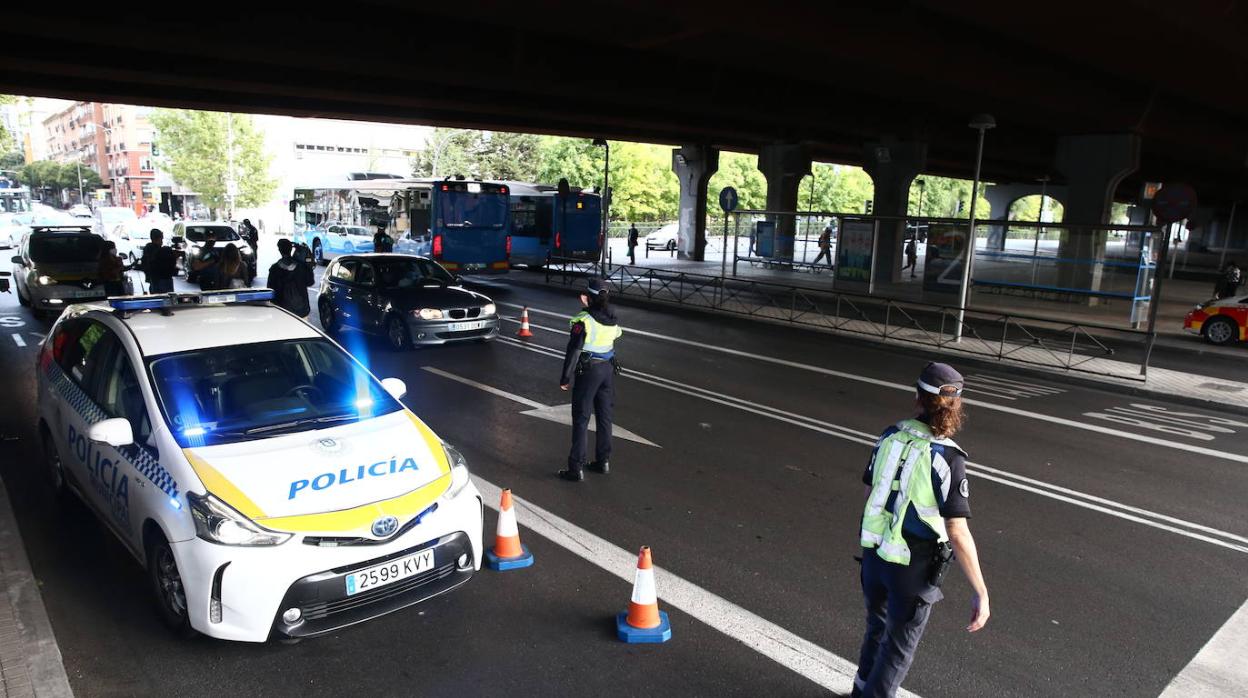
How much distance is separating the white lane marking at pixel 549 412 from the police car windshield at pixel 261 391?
3.04m

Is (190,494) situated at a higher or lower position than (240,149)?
lower

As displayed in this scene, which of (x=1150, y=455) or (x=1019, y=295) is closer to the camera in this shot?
(x=1150, y=455)

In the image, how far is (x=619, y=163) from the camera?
199ft

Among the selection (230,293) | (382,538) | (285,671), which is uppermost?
(230,293)

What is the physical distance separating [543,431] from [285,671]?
4980 mm

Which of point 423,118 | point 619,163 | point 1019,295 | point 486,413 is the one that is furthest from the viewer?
point 619,163

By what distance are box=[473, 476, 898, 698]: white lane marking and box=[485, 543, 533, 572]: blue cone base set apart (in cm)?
43

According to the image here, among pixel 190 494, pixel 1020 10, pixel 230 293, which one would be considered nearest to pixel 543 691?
pixel 190 494

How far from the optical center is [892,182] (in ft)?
95.1

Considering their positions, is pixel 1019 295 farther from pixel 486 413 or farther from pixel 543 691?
pixel 543 691

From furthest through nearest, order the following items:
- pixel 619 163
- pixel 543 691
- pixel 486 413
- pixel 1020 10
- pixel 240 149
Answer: pixel 619 163 < pixel 240 149 < pixel 1020 10 < pixel 486 413 < pixel 543 691

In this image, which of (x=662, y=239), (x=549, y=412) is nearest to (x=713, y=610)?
(x=549, y=412)

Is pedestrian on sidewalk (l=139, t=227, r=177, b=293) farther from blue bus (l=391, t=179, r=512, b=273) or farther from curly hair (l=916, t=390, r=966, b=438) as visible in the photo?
curly hair (l=916, t=390, r=966, b=438)

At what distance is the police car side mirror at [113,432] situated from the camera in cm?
458
